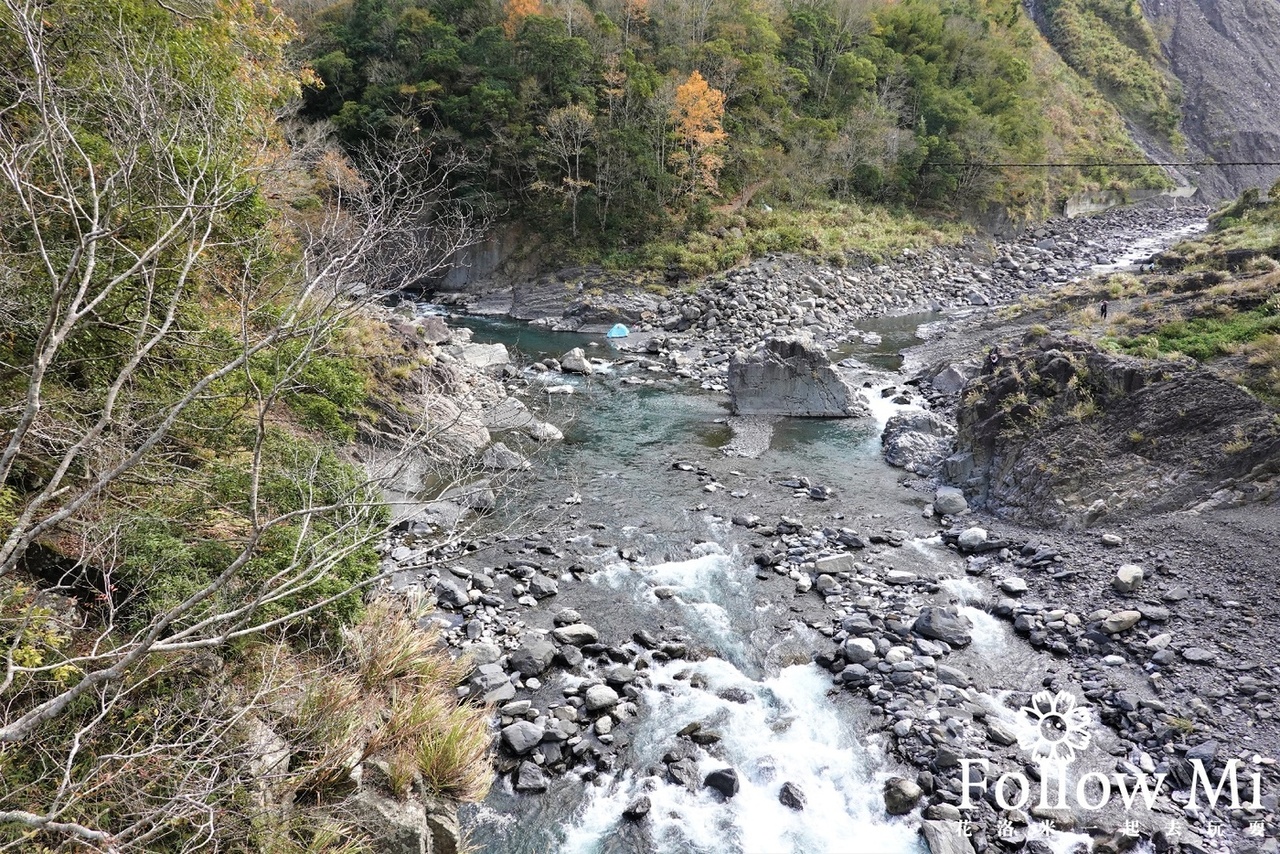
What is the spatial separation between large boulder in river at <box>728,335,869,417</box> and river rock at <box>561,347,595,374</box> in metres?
5.61

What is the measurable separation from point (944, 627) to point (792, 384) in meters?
8.98

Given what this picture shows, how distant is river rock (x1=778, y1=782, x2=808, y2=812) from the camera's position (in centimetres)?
604

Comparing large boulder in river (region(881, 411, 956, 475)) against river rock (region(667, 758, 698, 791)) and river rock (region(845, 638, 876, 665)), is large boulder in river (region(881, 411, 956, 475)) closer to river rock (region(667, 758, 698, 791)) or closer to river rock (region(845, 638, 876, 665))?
river rock (region(845, 638, 876, 665))

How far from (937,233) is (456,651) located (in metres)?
36.0

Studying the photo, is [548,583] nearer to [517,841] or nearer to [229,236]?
[517,841]

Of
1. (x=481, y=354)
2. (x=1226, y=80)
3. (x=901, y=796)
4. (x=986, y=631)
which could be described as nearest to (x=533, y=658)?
(x=901, y=796)

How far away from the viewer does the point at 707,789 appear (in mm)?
6184

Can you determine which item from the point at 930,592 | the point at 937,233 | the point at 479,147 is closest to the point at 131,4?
the point at 930,592

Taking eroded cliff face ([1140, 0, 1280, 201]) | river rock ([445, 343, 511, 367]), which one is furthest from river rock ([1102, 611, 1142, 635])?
eroded cliff face ([1140, 0, 1280, 201])

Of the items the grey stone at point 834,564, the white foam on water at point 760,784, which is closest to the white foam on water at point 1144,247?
the grey stone at point 834,564

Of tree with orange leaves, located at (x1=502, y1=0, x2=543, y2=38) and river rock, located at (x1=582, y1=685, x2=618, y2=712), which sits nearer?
river rock, located at (x1=582, y1=685, x2=618, y2=712)

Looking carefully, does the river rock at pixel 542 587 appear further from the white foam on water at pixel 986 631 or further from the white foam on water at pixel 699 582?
the white foam on water at pixel 986 631

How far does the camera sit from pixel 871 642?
7910mm

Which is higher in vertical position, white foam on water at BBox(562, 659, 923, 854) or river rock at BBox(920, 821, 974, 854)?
river rock at BBox(920, 821, 974, 854)
